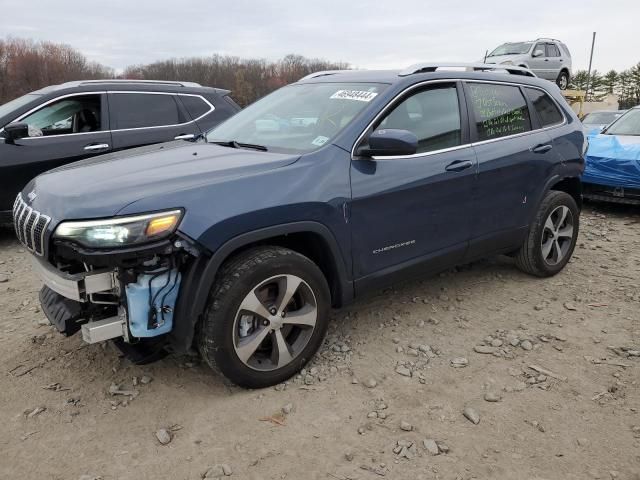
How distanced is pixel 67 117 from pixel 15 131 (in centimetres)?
62

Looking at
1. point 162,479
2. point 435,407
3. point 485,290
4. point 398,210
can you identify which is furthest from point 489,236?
point 162,479

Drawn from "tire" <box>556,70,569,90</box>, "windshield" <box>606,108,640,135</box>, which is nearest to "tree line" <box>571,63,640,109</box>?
"tire" <box>556,70,569,90</box>

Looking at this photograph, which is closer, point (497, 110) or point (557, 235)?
point (497, 110)

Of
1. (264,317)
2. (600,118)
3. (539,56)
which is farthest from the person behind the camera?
(539,56)

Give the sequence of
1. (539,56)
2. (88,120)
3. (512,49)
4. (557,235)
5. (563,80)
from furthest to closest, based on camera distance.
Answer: (563,80) → (512,49) → (539,56) → (88,120) → (557,235)

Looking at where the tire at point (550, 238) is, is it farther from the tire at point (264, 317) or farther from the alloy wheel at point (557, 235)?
the tire at point (264, 317)

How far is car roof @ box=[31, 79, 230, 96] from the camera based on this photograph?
605 centimetres

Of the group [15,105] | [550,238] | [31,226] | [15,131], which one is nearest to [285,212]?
[31,226]

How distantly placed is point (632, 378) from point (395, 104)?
87.3 inches

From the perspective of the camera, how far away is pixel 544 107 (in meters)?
4.59

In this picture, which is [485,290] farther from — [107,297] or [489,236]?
[107,297]

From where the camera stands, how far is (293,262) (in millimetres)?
2908

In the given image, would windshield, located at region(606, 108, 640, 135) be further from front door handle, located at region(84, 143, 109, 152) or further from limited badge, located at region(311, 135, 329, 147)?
front door handle, located at region(84, 143, 109, 152)

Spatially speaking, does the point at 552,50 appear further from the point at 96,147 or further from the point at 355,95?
the point at 355,95
